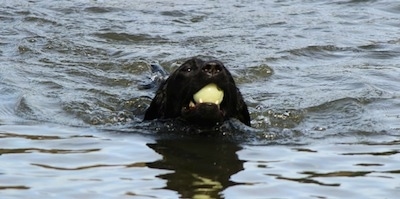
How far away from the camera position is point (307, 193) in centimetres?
616

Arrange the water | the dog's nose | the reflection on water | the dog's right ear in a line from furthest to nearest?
1. the dog's right ear
2. the dog's nose
3. the water
4. the reflection on water

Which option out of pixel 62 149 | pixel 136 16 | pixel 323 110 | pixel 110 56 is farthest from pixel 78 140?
pixel 136 16

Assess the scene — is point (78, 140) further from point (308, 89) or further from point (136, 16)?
point (136, 16)

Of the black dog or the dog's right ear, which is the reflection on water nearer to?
the black dog

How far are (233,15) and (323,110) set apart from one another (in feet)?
16.1

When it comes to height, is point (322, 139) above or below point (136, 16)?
below

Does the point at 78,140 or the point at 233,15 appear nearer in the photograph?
the point at 78,140

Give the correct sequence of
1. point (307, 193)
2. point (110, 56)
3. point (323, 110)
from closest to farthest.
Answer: point (307, 193)
point (323, 110)
point (110, 56)

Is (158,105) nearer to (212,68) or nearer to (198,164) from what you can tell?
(212,68)

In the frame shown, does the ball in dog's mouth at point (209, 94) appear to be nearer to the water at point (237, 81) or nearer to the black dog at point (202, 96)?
the black dog at point (202, 96)

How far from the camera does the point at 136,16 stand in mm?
14094

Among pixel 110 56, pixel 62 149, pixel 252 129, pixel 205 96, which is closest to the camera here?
pixel 62 149

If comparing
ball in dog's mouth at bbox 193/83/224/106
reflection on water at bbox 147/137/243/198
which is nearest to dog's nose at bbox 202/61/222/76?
ball in dog's mouth at bbox 193/83/224/106

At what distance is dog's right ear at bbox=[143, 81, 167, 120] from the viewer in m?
8.27
